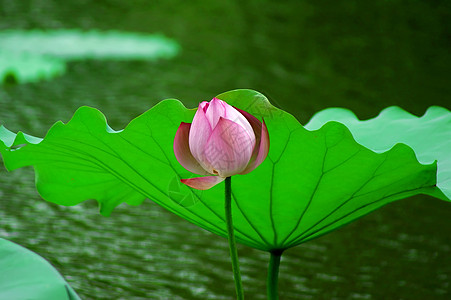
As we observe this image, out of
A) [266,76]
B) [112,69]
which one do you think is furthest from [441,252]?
[112,69]

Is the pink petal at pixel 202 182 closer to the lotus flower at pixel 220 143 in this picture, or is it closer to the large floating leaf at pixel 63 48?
the lotus flower at pixel 220 143

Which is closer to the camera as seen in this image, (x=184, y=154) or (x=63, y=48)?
(x=184, y=154)

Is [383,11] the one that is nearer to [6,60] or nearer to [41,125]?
[6,60]

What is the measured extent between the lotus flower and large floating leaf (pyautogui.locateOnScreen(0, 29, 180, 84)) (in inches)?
43.1

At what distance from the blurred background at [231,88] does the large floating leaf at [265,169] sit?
0.18 feet

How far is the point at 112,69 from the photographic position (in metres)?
1.45

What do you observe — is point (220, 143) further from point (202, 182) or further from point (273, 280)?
point (273, 280)

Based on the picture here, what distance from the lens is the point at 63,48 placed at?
181cm

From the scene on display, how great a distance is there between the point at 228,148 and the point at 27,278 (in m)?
0.15

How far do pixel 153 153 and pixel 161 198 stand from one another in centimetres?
3

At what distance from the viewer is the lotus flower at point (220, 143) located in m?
0.24

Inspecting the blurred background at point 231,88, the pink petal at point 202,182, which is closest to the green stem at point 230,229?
the pink petal at point 202,182

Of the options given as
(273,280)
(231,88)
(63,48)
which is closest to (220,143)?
(273,280)

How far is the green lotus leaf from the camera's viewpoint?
1.02ft
